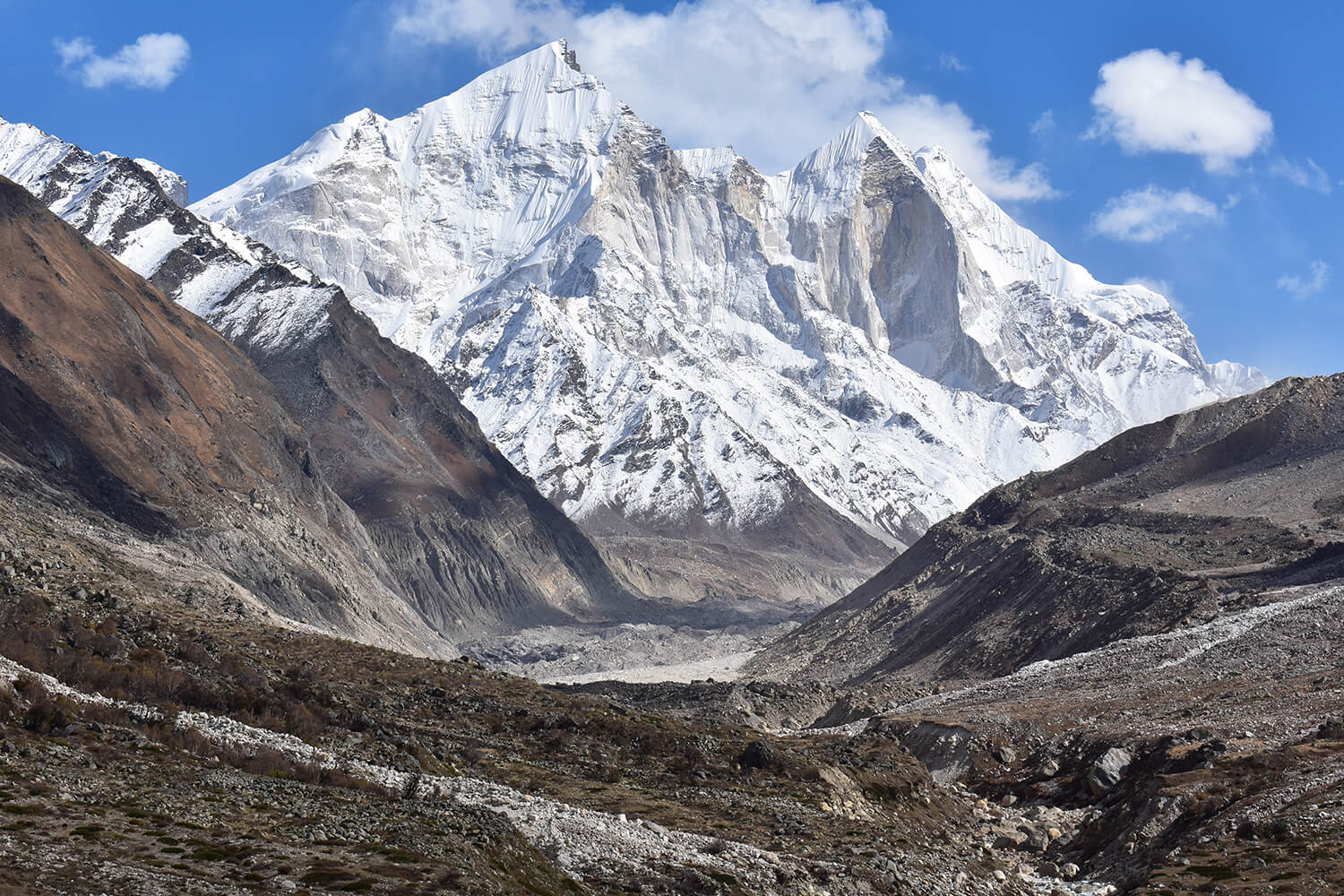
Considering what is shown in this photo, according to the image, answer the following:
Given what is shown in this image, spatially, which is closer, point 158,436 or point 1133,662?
point 1133,662

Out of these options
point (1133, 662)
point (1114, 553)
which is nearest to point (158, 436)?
point (1114, 553)

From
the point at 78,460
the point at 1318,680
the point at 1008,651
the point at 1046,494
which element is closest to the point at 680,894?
the point at 1318,680

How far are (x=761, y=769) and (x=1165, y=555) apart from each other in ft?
258

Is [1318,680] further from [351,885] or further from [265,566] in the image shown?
[265,566]

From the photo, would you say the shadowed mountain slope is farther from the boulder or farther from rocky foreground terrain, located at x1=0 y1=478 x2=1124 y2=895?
rocky foreground terrain, located at x1=0 y1=478 x2=1124 y2=895

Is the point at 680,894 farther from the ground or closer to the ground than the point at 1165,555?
closer to the ground

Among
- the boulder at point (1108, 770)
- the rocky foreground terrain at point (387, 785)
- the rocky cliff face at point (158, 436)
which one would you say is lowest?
the rocky foreground terrain at point (387, 785)

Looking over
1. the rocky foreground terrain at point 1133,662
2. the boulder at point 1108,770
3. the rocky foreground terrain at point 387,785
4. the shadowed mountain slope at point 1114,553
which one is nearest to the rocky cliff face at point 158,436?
the rocky foreground terrain at point 1133,662

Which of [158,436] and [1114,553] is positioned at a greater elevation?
[1114,553]

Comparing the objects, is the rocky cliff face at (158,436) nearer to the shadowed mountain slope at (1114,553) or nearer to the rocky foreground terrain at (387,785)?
the shadowed mountain slope at (1114,553)

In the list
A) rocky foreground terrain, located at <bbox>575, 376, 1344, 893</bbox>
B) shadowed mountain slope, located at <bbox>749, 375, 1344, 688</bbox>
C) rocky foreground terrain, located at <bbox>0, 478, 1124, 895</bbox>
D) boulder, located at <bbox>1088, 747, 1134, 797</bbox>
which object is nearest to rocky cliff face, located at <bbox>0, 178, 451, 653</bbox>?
rocky foreground terrain, located at <bbox>575, 376, 1344, 893</bbox>

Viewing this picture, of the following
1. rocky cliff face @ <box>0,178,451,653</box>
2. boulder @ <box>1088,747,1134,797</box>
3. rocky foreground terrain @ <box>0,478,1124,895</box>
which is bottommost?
rocky foreground terrain @ <box>0,478,1124,895</box>

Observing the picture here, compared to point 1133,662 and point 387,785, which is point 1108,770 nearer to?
point 1133,662

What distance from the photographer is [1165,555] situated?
121 m
